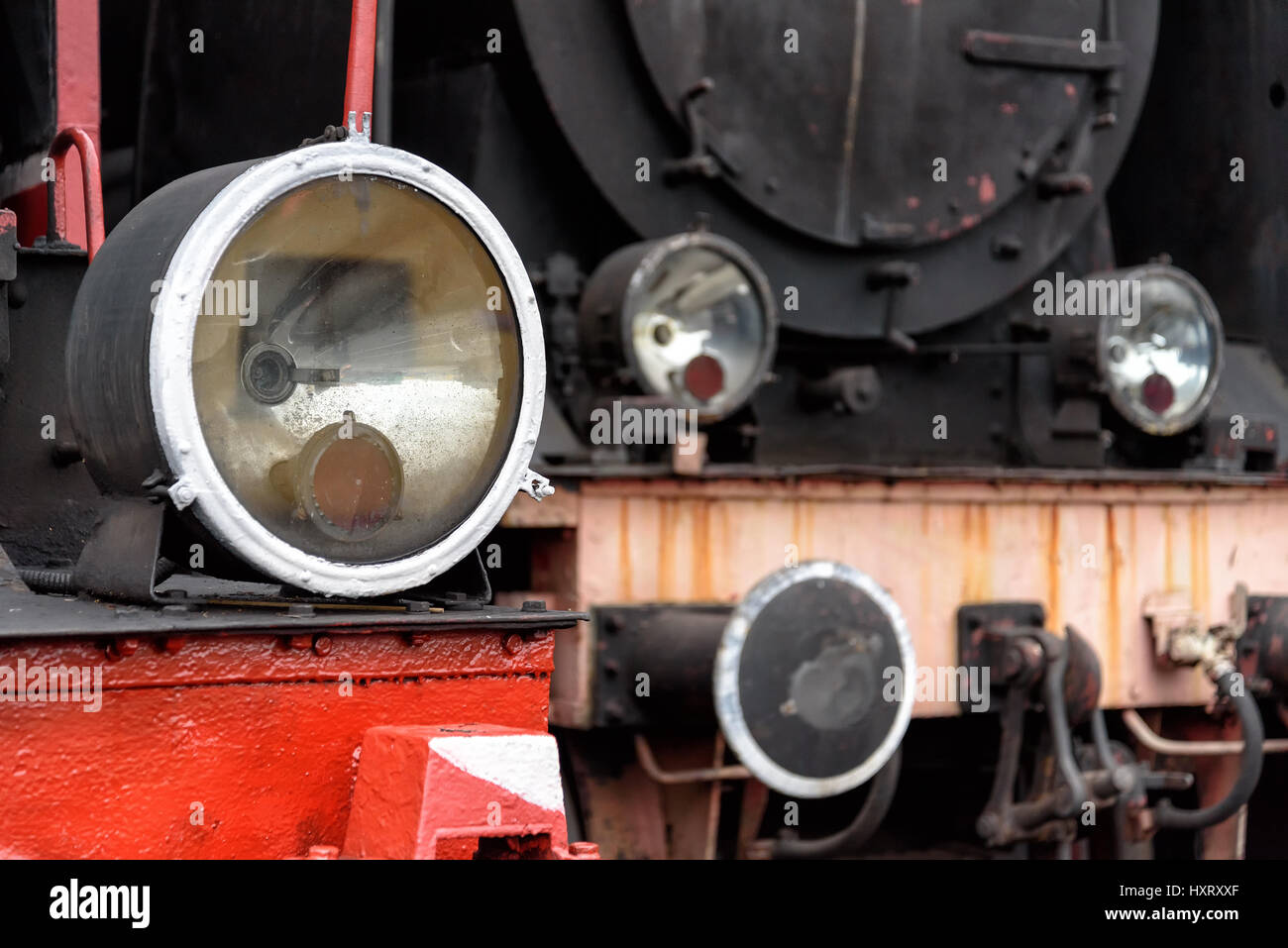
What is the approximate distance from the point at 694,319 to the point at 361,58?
5.98 feet

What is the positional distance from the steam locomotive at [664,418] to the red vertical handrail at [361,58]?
2 centimetres

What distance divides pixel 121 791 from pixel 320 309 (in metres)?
0.54

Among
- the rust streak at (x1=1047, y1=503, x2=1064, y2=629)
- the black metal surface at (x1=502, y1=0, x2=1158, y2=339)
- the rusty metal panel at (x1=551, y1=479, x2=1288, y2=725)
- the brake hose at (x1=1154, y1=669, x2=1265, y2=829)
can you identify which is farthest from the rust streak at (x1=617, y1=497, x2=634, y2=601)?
the brake hose at (x1=1154, y1=669, x2=1265, y2=829)

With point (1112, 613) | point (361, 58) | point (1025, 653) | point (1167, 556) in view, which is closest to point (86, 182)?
point (361, 58)

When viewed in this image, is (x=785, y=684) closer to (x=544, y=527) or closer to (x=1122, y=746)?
(x=544, y=527)

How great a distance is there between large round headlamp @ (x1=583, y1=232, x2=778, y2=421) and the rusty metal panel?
30 centimetres

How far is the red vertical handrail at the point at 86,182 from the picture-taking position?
2266 millimetres

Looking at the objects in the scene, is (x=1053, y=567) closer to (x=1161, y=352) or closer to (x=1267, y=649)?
(x=1267, y=649)

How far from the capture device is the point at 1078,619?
154 inches

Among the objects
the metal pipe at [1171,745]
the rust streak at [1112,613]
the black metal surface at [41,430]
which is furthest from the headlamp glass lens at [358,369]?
the metal pipe at [1171,745]

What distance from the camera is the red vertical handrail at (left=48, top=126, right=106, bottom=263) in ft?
7.43

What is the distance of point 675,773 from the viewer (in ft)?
11.2
